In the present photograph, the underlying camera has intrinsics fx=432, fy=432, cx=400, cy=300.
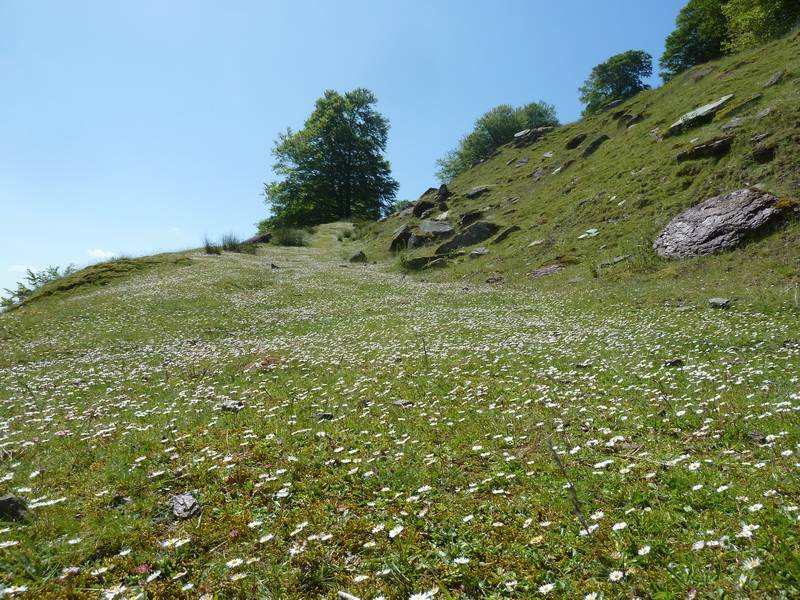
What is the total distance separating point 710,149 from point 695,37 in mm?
67138

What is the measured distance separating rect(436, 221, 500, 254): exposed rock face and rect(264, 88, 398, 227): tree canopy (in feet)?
138

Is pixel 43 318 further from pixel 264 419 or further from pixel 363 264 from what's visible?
pixel 363 264

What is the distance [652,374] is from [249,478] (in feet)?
29.2

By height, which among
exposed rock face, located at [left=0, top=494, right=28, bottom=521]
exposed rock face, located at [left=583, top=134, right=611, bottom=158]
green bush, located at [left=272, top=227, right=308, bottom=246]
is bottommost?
exposed rock face, located at [left=0, top=494, right=28, bottom=521]

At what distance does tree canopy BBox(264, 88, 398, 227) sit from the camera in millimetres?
87188

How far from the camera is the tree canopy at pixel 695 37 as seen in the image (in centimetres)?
7056

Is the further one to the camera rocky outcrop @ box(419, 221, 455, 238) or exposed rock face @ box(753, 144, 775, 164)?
rocky outcrop @ box(419, 221, 455, 238)

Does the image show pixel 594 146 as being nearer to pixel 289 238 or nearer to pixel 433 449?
pixel 289 238

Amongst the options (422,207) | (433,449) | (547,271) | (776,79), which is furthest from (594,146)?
(433,449)

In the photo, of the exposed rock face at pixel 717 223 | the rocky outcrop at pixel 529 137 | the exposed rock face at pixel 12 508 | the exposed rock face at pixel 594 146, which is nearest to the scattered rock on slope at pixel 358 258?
the exposed rock face at pixel 594 146

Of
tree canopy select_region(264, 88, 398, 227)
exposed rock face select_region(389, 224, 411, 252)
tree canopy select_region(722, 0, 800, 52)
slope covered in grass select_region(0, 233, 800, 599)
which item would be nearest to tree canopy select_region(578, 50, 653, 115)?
tree canopy select_region(722, 0, 800, 52)

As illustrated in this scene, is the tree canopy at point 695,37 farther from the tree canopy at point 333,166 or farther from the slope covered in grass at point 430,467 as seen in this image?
the slope covered in grass at point 430,467

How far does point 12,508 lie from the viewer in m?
Result: 5.74

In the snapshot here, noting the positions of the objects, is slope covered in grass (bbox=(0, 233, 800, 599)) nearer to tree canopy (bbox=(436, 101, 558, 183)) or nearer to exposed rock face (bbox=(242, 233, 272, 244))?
exposed rock face (bbox=(242, 233, 272, 244))
